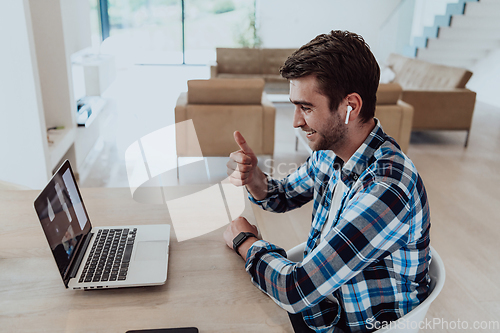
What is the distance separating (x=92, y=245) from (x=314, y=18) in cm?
836

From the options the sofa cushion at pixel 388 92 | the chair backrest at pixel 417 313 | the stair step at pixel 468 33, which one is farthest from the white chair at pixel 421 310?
the stair step at pixel 468 33

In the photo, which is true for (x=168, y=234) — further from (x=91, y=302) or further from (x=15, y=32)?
(x=15, y=32)

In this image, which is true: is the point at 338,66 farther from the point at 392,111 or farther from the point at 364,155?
the point at 392,111

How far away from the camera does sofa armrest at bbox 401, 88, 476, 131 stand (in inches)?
165

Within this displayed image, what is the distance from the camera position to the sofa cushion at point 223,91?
10.4 feet

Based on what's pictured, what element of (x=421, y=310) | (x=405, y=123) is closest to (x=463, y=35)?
(x=405, y=123)

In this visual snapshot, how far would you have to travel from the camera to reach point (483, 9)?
19.2ft

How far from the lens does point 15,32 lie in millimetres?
2043

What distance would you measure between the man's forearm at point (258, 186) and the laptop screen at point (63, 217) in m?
0.47

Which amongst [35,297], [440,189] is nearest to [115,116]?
[440,189]

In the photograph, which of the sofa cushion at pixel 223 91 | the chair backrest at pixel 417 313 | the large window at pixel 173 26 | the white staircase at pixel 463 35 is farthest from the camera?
the large window at pixel 173 26

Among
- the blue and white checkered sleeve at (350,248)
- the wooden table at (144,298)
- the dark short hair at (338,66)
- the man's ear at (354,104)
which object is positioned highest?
the dark short hair at (338,66)

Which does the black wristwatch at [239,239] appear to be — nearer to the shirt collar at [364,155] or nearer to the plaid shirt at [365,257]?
the plaid shirt at [365,257]

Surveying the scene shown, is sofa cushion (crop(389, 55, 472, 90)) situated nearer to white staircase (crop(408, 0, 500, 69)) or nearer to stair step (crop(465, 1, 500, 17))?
white staircase (crop(408, 0, 500, 69))
